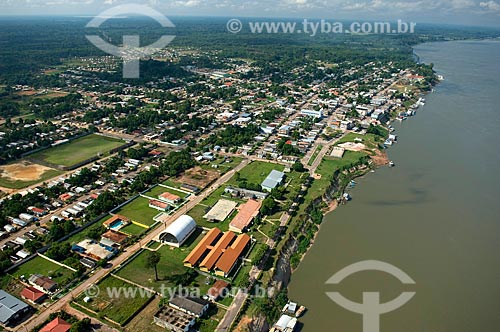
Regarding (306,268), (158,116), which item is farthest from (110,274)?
(158,116)

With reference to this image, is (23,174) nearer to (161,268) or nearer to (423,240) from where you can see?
(161,268)

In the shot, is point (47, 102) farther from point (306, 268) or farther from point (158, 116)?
point (306, 268)

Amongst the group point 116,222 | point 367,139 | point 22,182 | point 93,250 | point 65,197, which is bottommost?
point 93,250

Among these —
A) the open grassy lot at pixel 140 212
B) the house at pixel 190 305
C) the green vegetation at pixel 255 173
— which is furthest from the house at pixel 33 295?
the green vegetation at pixel 255 173

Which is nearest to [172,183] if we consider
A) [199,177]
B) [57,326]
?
[199,177]

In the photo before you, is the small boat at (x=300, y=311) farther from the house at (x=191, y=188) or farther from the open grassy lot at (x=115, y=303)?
the house at (x=191, y=188)

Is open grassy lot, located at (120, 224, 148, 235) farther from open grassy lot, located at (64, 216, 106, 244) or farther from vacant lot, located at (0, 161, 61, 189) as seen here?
→ vacant lot, located at (0, 161, 61, 189)
